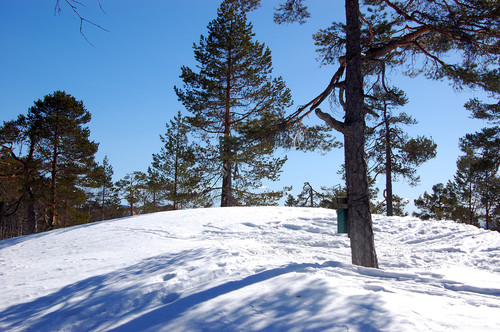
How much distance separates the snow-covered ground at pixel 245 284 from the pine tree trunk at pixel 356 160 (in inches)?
27.2

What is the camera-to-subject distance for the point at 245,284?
3.69 metres

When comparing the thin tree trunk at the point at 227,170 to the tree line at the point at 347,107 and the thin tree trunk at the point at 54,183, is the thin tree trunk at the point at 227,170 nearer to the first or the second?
the tree line at the point at 347,107

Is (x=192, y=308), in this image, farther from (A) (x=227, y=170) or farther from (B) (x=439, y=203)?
(B) (x=439, y=203)

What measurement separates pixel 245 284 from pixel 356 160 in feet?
10.3

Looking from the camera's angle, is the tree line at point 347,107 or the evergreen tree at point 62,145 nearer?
the tree line at point 347,107

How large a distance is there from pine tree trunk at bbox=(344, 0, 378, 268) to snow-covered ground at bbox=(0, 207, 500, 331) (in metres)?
0.69

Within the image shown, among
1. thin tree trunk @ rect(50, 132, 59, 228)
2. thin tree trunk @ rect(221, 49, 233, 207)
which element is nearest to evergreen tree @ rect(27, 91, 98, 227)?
thin tree trunk @ rect(50, 132, 59, 228)

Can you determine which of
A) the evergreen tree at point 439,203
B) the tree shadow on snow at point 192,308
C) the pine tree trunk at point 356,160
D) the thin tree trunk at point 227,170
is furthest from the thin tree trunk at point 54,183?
the evergreen tree at point 439,203

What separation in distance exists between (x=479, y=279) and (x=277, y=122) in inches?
190

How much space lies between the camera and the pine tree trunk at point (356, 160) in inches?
207

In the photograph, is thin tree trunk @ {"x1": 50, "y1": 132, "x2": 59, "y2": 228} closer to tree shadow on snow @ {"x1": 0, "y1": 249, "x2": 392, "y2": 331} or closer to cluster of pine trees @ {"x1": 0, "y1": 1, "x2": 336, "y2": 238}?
cluster of pine trees @ {"x1": 0, "y1": 1, "x2": 336, "y2": 238}

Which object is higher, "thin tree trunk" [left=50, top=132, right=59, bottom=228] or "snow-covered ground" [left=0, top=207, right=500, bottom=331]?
"thin tree trunk" [left=50, top=132, right=59, bottom=228]

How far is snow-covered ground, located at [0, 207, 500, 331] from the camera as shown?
9.11 feet

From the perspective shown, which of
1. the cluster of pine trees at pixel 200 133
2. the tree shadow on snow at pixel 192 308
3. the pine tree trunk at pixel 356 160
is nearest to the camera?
the tree shadow on snow at pixel 192 308
